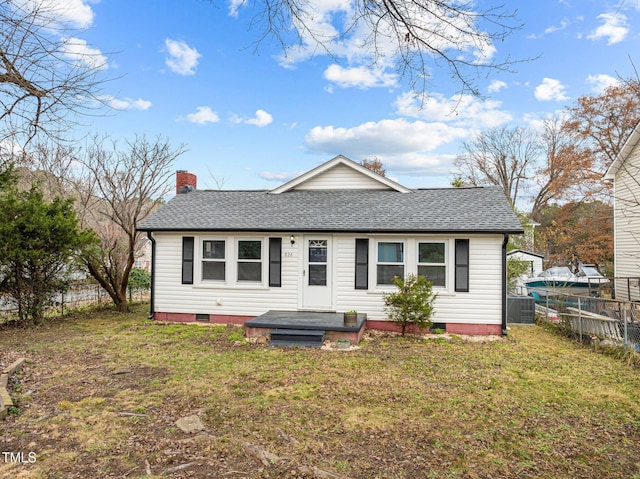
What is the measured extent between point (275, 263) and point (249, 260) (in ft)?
2.53

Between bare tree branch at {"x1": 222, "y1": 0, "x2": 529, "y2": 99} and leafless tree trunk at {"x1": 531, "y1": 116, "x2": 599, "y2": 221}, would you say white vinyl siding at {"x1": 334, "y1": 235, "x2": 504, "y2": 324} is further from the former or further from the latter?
leafless tree trunk at {"x1": 531, "y1": 116, "x2": 599, "y2": 221}

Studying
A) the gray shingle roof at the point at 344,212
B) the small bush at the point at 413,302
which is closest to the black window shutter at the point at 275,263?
the gray shingle roof at the point at 344,212

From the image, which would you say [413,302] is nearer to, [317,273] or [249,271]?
[317,273]

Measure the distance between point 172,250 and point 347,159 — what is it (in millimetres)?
5803

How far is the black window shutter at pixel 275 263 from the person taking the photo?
10242 mm

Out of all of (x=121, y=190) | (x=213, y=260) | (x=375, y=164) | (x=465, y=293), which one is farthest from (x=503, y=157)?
(x=121, y=190)

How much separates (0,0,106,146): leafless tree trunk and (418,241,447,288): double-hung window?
7750 millimetres

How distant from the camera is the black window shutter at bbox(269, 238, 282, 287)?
10.2 m

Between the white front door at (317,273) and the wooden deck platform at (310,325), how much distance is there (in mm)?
812

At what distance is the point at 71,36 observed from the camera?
13.2ft

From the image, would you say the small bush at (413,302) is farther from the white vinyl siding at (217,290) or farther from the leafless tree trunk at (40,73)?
the leafless tree trunk at (40,73)

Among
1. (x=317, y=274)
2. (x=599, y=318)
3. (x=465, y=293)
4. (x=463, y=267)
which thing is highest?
(x=463, y=267)

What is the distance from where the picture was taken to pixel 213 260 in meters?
10.6

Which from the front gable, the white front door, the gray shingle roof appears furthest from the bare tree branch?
the front gable
